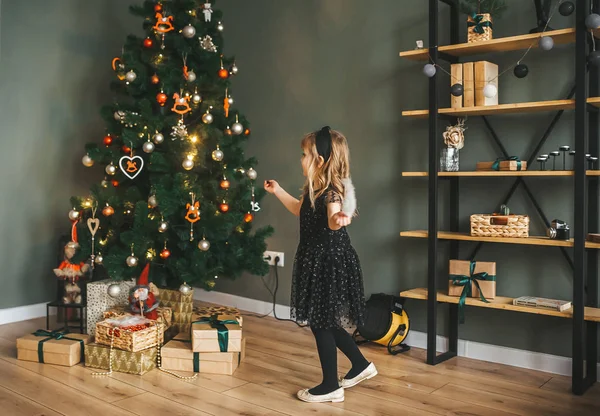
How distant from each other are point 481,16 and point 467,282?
4.42 feet

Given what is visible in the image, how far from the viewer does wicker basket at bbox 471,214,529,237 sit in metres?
2.99

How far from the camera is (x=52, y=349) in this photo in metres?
3.13

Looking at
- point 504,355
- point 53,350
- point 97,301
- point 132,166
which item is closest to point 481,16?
point 504,355

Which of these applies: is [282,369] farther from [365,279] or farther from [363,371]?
[365,279]

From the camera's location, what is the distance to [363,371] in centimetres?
286

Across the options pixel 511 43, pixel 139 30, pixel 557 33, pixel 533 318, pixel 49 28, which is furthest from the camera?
pixel 139 30

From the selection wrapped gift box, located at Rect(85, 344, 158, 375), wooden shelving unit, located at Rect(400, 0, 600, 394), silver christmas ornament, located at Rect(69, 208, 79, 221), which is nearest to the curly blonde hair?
wooden shelving unit, located at Rect(400, 0, 600, 394)

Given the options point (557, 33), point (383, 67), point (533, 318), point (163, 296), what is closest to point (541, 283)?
point (533, 318)

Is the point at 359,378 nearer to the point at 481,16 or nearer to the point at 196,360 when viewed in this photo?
the point at 196,360

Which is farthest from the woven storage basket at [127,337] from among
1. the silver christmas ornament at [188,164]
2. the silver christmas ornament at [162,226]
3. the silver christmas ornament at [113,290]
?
the silver christmas ornament at [188,164]

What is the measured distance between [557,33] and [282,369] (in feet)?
6.81

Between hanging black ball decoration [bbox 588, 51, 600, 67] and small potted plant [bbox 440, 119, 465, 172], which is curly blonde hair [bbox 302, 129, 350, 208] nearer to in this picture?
small potted plant [bbox 440, 119, 465, 172]

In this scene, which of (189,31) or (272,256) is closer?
(189,31)

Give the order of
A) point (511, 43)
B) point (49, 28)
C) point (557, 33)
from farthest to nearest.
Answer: point (49, 28) < point (511, 43) < point (557, 33)
